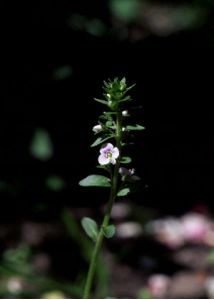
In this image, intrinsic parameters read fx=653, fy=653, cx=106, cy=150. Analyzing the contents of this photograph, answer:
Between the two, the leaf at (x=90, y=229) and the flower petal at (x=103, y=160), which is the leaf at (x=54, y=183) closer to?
the leaf at (x=90, y=229)

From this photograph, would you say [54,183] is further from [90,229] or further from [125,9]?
[90,229]

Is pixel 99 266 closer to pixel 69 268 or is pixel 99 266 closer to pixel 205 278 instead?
pixel 69 268

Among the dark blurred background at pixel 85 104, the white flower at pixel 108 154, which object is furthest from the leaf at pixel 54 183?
the white flower at pixel 108 154

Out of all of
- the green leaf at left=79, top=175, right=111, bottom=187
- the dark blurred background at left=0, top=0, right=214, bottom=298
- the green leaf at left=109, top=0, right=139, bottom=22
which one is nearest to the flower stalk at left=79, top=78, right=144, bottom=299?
the green leaf at left=79, top=175, right=111, bottom=187

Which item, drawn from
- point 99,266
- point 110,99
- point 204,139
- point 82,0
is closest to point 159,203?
point 204,139

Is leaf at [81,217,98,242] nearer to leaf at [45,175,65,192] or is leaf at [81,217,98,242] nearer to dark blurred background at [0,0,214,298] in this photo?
dark blurred background at [0,0,214,298]
